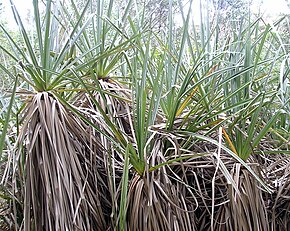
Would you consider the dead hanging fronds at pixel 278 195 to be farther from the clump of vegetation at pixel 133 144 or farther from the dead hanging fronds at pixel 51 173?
the dead hanging fronds at pixel 51 173

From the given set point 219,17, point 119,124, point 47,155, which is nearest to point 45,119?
point 47,155

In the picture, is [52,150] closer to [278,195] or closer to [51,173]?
[51,173]

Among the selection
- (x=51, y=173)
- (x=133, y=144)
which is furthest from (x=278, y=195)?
(x=51, y=173)

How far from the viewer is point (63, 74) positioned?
2.05 feet

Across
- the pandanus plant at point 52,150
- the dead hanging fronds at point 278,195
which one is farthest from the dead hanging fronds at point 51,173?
the dead hanging fronds at point 278,195

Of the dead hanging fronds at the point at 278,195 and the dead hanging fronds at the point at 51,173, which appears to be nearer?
the dead hanging fronds at the point at 51,173

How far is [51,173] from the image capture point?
61 cm

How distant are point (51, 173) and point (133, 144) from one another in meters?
0.16

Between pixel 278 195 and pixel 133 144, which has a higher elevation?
pixel 133 144

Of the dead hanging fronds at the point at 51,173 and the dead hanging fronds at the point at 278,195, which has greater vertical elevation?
the dead hanging fronds at the point at 51,173

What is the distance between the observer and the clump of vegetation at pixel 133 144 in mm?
611

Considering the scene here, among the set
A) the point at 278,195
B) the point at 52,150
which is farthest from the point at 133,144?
the point at 278,195

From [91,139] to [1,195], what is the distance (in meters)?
0.20

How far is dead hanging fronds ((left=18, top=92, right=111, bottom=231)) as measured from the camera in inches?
23.6
